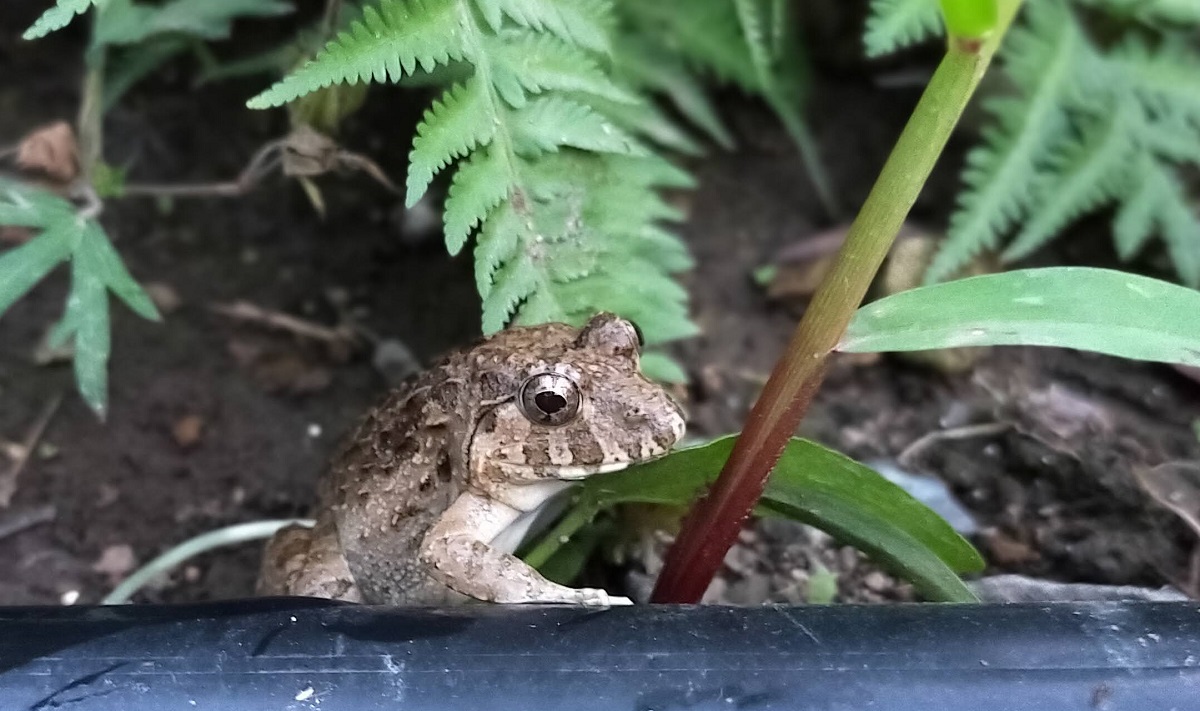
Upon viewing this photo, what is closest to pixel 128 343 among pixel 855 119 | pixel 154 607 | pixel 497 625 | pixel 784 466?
pixel 154 607

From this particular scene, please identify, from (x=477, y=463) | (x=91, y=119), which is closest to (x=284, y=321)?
(x=91, y=119)

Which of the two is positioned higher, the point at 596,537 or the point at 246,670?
the point at 596,537

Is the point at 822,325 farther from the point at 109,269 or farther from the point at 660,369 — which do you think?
the point at 109,269

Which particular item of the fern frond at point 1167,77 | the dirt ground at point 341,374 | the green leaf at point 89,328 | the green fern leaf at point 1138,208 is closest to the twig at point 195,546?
the dirt ground at point 341,374

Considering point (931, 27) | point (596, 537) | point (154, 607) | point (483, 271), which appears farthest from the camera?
point (931, 27)

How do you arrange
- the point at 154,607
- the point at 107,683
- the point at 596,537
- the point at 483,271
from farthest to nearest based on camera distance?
the point at 596,537
the point at 483,271
the point at 154,607
the point at 107,683

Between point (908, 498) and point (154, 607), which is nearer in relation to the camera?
point (154, 607)

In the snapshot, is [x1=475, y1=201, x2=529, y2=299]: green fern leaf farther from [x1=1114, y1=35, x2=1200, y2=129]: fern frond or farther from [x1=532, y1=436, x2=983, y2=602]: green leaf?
[x1=1114, y1=35, x2=1200, y2=129]: fern frond

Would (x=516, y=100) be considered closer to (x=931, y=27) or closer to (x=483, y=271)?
(x=483, y=271)
